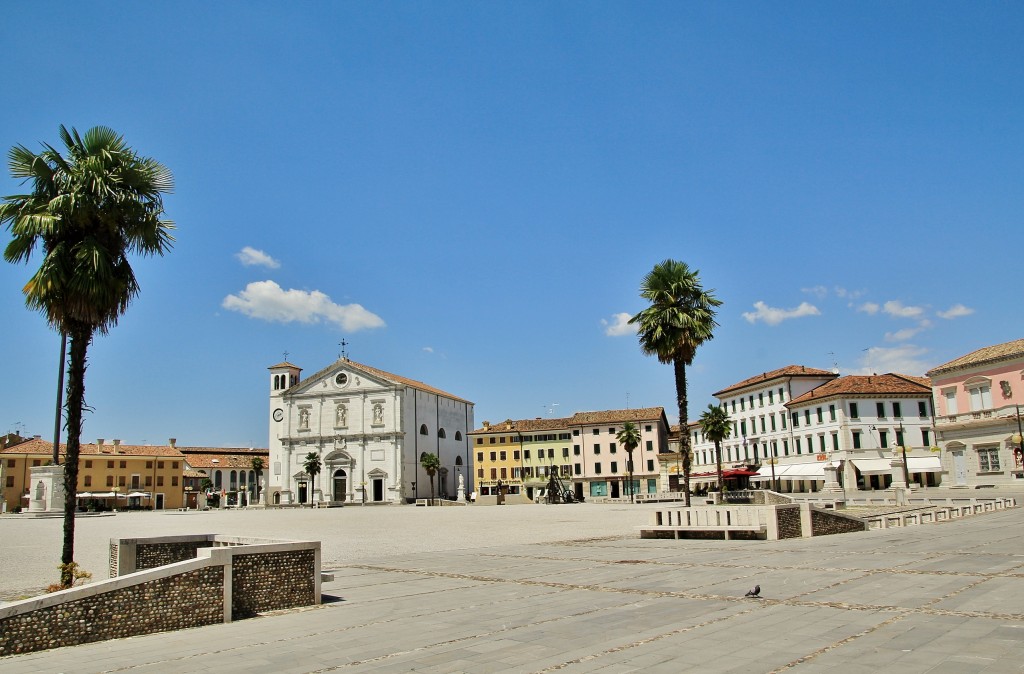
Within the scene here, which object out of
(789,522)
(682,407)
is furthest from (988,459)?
(789,522)

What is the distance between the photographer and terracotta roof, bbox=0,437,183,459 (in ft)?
277

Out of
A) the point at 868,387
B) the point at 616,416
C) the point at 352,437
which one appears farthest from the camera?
the point at 616,416

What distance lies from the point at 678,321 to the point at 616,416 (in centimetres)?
5773

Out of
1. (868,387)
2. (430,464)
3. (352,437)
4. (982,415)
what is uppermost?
(868,387)

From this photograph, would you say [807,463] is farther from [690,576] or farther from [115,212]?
[115,212]

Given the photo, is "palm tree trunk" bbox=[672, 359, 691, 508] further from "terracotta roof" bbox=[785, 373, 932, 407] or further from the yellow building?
the yellow building

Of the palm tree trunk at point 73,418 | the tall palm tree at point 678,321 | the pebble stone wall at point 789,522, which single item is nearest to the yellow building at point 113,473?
the tall palm tree at point 678,321

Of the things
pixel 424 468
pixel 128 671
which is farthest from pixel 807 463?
pixel 128 671

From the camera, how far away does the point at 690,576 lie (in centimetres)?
1290

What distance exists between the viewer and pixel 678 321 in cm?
3538

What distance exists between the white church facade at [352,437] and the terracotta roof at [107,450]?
15039 mm

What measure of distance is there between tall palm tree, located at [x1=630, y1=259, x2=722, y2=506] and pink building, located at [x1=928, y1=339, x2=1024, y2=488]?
22735 mm

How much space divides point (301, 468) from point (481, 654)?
8283 centimetres

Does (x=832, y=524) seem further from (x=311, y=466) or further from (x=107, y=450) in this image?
(x=107, y=450)
